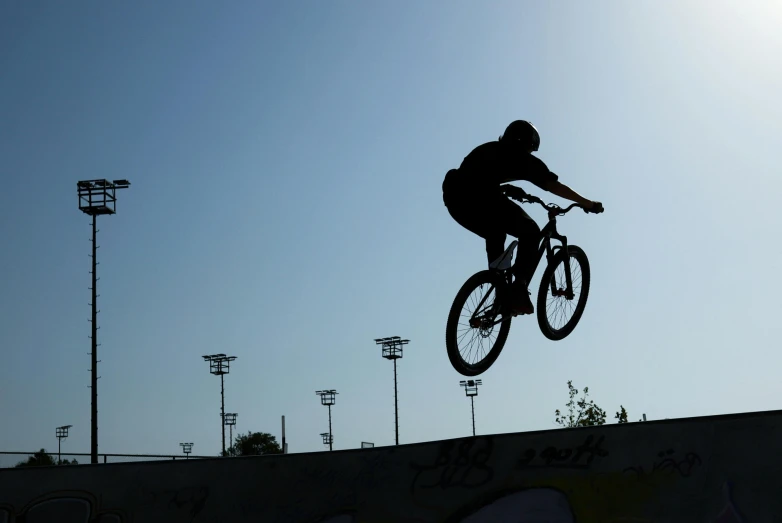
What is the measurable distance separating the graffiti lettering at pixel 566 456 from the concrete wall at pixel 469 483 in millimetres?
12

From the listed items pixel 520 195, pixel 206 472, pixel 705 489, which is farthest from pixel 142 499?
pixel 705 489

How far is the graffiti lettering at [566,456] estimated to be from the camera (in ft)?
32.3

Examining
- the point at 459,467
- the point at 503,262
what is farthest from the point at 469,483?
the point at 503,262

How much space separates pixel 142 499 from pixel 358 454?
9.88ft

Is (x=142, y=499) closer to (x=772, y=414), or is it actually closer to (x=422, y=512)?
(x=422, y=512)

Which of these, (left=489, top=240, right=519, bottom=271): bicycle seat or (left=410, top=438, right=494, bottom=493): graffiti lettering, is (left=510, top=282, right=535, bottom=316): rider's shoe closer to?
(left=489, top=240, right=519, bottom=271): bicycle seat

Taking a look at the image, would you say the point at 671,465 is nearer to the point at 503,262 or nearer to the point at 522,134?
the point at 503,262

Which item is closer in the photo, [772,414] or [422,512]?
[772,414]

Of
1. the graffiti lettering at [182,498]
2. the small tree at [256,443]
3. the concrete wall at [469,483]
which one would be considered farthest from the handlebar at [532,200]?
the small tree at [256,443]

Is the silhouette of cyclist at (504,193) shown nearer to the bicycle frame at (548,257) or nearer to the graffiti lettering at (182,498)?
the bicycle frame at (548,257)

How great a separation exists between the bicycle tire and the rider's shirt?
1.41 m

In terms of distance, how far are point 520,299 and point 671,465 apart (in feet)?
7.81

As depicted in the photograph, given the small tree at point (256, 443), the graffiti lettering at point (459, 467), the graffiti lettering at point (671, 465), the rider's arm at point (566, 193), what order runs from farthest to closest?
the small tree at point (256, 443) → the graffiti lettering at point (459, 467) → the rider's arm at point (566, 193) → the graffiti lettering at point (671, 465)

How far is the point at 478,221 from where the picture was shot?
988cm
